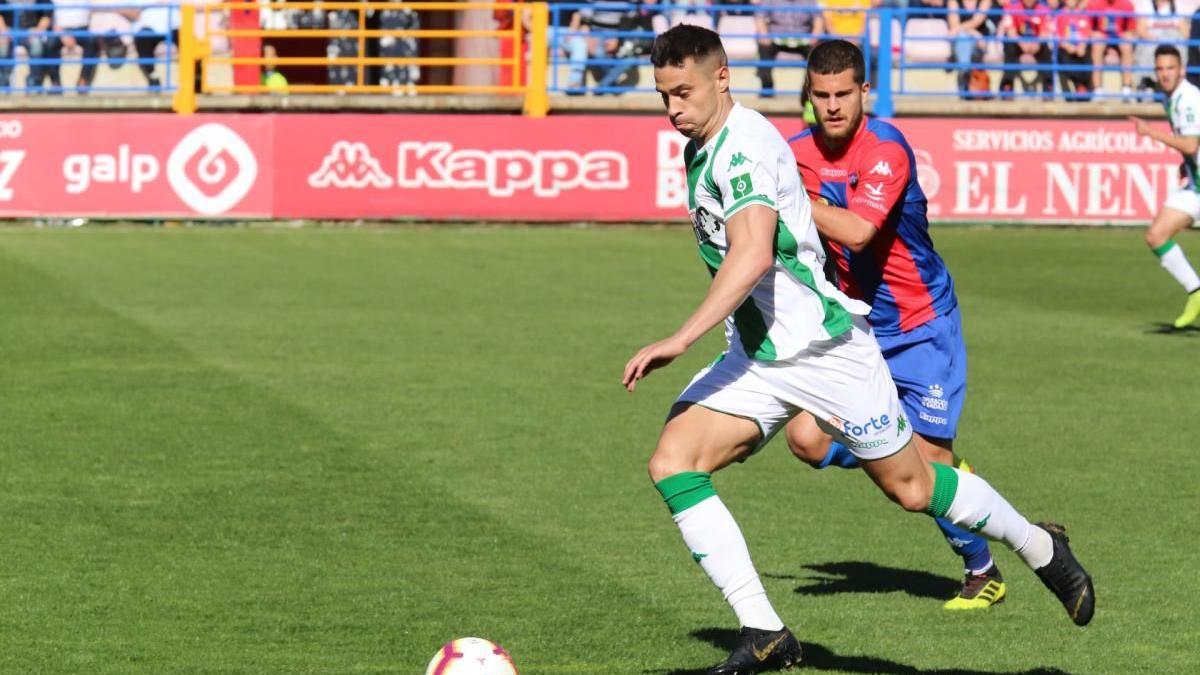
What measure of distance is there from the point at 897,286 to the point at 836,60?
103cm

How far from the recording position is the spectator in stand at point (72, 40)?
2711 cm

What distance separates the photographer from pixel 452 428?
11.5 metres

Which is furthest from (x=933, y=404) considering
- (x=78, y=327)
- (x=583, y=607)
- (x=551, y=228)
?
(x=551, y=228)

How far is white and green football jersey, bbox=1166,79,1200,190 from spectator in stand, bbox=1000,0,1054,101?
1087 centimetres

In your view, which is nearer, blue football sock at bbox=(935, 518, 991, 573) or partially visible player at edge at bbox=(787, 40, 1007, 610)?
partially visible player at edge at bbox=(787, 40, 1007, 610)

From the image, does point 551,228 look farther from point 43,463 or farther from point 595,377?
point 43,463

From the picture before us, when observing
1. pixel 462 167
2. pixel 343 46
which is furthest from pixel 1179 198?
pixel 343 46

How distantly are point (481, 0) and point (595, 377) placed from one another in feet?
56.8

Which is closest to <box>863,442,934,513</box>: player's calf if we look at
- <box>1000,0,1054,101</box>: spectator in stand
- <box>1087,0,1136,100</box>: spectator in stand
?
<box>1000,0,1054,101</box>: spectator in stand

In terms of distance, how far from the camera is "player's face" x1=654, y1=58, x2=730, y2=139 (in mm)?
6086

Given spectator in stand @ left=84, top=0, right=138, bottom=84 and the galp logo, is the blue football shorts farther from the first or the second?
spectator in stand @ left=84, top=0, right=138, bottom=84

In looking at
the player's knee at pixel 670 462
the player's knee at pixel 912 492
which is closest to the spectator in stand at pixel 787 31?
the player's knee at pixel 912 492

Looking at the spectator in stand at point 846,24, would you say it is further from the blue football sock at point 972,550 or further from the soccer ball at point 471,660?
the soccer ball at point 471,660

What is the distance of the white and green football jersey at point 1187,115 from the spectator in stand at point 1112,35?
36.2 feet
